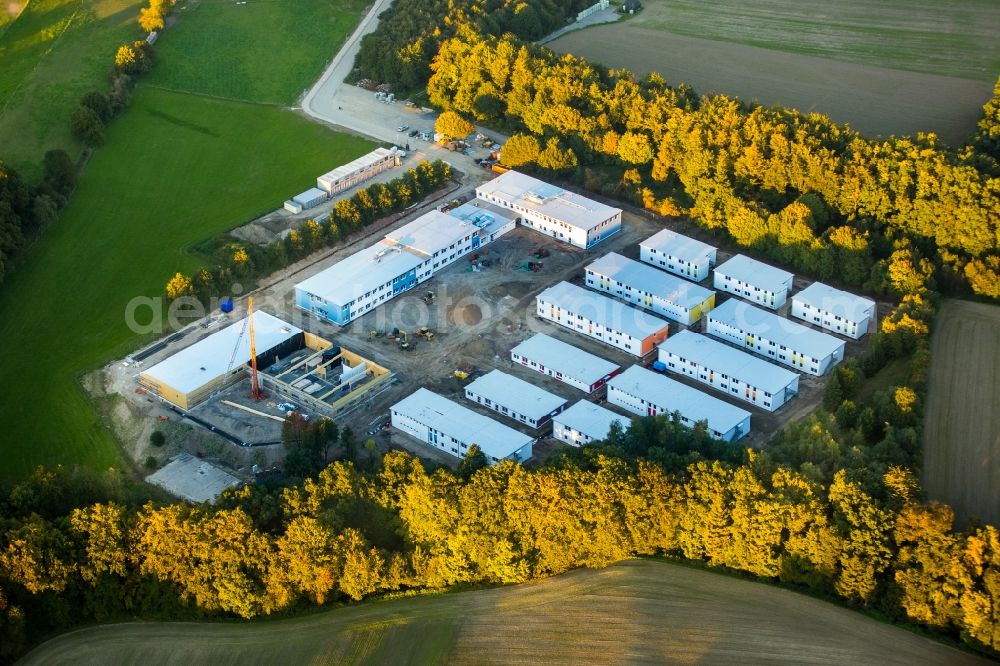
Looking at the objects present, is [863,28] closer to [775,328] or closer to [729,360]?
[775,328]

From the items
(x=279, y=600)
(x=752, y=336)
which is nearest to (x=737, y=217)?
(x=752, y=336)

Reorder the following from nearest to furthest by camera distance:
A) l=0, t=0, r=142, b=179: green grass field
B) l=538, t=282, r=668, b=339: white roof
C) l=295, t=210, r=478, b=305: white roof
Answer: l=538, t=282, r=668, b=339: white roof → l=295, t=210, r=478, b=305: white roof → l=0, t=0, r=142, b=179: green grass field

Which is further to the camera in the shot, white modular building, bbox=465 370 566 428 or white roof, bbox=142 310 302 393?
white roof, bbox=142 310 302 393

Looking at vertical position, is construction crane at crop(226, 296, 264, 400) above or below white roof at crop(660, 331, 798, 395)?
above

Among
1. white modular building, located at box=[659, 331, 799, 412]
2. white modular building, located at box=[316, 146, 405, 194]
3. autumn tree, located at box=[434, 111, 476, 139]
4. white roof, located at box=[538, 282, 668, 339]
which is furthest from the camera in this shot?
autumn tree, located at box=[434, 111, 476, 139]

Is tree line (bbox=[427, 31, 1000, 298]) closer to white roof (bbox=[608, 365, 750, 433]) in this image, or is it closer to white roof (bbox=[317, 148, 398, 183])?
white roof (bbox=[317, 148, 398, 183])

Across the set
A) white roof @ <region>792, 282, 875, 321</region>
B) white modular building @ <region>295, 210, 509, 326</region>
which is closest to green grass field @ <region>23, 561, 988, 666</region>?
white roof @ <region>792, 282, 875, 321</region>

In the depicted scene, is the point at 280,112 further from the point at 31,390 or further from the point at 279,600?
the point at 279,600
